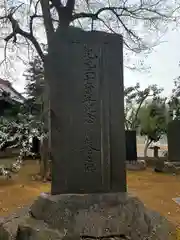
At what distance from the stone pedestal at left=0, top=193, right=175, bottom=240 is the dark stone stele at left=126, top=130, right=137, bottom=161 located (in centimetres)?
1041

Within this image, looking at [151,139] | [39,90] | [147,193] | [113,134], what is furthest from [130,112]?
[113,134]

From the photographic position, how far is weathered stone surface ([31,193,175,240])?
3.58 m

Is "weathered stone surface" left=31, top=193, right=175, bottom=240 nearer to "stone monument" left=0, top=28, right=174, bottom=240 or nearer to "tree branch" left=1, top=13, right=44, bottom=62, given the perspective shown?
"stone monument" left=0, top=28, right=174, bottom=240

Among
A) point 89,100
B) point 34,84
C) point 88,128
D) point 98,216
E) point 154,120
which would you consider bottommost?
point 98,216

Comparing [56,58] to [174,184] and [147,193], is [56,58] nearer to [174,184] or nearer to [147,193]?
[147,193]

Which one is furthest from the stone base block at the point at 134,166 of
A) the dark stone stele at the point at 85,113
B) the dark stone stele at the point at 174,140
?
the dark stone stele at the point at 85,113

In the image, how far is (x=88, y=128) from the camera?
415 centimetres

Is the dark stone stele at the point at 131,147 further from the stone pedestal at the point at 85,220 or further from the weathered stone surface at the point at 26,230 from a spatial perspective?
the weathered stone surface at the point at 26,230

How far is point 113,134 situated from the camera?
4.22 metres

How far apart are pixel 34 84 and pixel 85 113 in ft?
43.9

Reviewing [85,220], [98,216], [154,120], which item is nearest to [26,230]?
[85,220]

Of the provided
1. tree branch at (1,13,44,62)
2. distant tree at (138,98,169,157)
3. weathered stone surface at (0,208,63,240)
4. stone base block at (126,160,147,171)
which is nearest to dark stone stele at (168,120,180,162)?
stone base block at (126,160,147,171)

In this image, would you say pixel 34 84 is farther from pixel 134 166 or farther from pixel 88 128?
pixel 88 128

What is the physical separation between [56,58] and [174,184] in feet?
22.8
